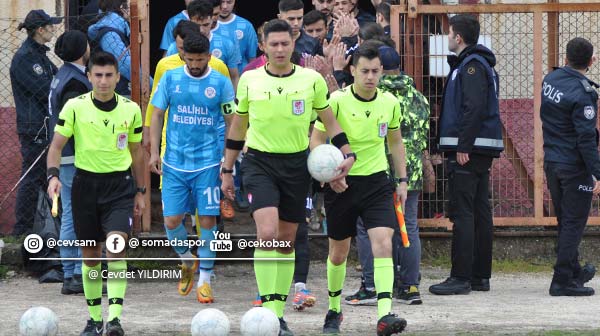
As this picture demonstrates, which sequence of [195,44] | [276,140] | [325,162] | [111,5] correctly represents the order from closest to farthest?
[325,162] < [276,140] < [195,44] < [111,5]

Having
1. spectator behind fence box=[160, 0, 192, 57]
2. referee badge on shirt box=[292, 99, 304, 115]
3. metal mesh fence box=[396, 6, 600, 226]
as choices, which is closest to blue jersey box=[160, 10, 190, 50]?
spectator behind fence box=[160, 0, 192, 57]

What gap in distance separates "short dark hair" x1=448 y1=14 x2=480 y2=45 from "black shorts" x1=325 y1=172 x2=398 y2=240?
247 cm

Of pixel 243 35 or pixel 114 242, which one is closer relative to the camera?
pixel 114 242

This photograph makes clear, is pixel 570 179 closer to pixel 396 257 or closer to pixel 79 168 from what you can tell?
pixel 396 257

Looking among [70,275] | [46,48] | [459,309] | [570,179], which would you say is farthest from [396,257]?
[46,48]

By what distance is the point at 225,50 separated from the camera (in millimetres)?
12359

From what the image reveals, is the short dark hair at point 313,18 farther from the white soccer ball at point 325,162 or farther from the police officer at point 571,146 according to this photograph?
the white soccer ball at point 325,162

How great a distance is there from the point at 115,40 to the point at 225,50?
111cm

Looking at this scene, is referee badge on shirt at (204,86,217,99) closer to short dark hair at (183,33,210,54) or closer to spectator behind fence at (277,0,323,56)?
short dark hair at (183,33,210,54)

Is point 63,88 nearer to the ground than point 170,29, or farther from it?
nearer to the ground

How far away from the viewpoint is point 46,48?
12578mm

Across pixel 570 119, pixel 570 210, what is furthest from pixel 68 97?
pixel 570 210

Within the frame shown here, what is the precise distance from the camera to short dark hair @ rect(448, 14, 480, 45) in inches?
450

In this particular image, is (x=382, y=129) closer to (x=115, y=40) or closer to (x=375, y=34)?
(x=375, y=34)
